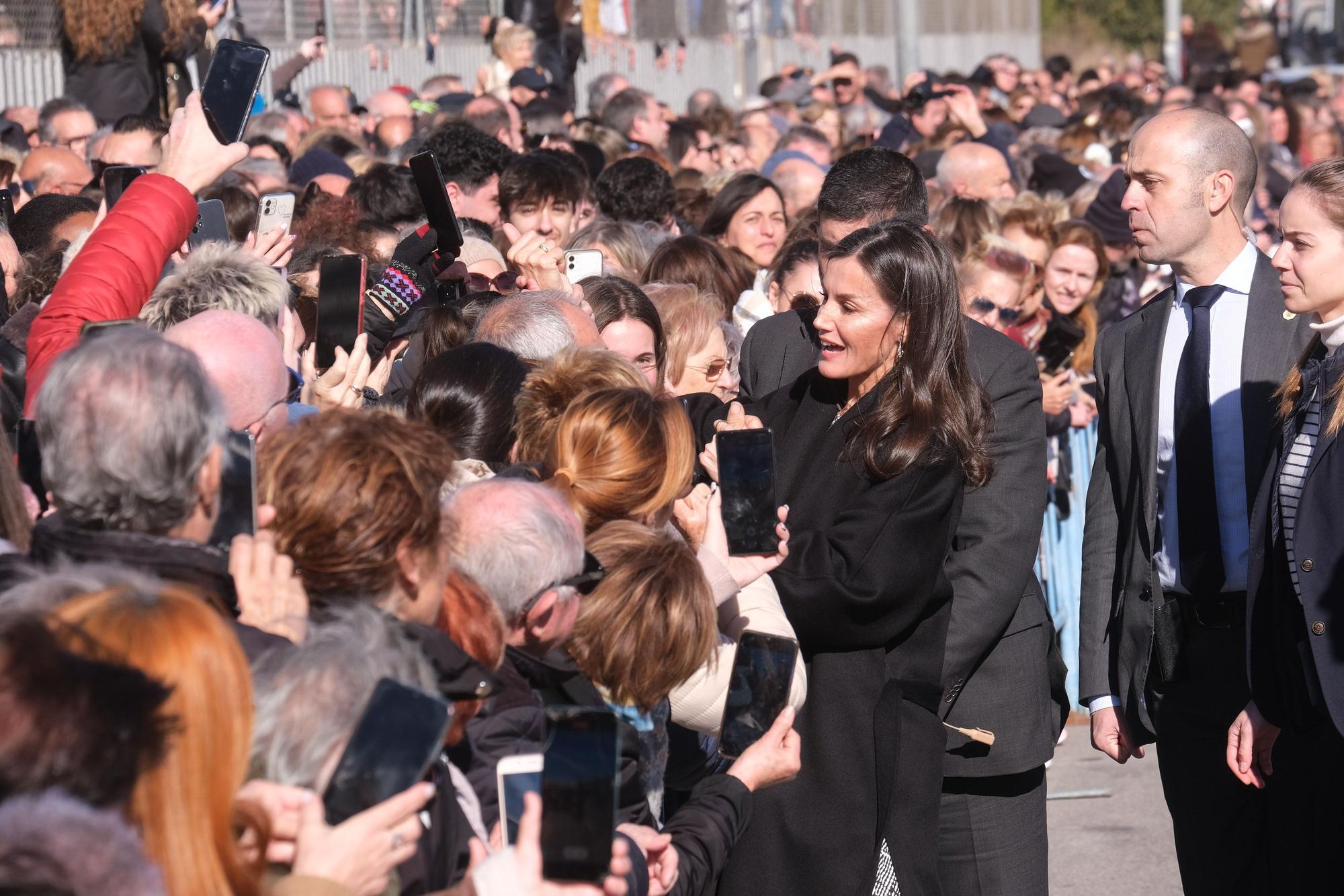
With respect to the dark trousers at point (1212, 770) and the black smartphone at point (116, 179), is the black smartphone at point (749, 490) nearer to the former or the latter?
the dark trousers at point (1212, 770)

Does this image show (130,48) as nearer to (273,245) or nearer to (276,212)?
(276,212)

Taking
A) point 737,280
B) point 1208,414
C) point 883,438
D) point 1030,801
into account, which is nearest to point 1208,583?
point 1208,414

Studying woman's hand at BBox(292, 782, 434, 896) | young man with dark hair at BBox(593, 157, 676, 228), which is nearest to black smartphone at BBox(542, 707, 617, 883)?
woman's hand at BBox(292, 782, 434, 896)

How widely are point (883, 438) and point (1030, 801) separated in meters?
1.09

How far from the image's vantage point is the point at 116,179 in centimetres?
398

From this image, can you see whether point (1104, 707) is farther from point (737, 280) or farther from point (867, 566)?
point (737, 280)

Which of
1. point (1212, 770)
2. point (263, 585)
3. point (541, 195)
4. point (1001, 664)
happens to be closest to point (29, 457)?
point (263, 585)

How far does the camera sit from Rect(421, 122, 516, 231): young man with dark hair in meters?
6.36

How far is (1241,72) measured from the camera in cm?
1980

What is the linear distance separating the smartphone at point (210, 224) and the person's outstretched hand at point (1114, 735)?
8.87ft

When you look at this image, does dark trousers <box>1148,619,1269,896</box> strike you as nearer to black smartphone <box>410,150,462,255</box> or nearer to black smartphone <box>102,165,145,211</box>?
black smartphone <box>410,150,462,255</box>

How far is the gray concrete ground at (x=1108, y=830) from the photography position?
5312 mm

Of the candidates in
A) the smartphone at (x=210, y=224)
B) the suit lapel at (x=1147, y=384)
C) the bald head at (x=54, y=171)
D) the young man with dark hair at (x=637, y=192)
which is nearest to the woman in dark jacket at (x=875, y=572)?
the suit lapel at (x=1147, y=384)

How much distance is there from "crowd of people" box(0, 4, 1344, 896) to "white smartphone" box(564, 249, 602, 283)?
10 cm
